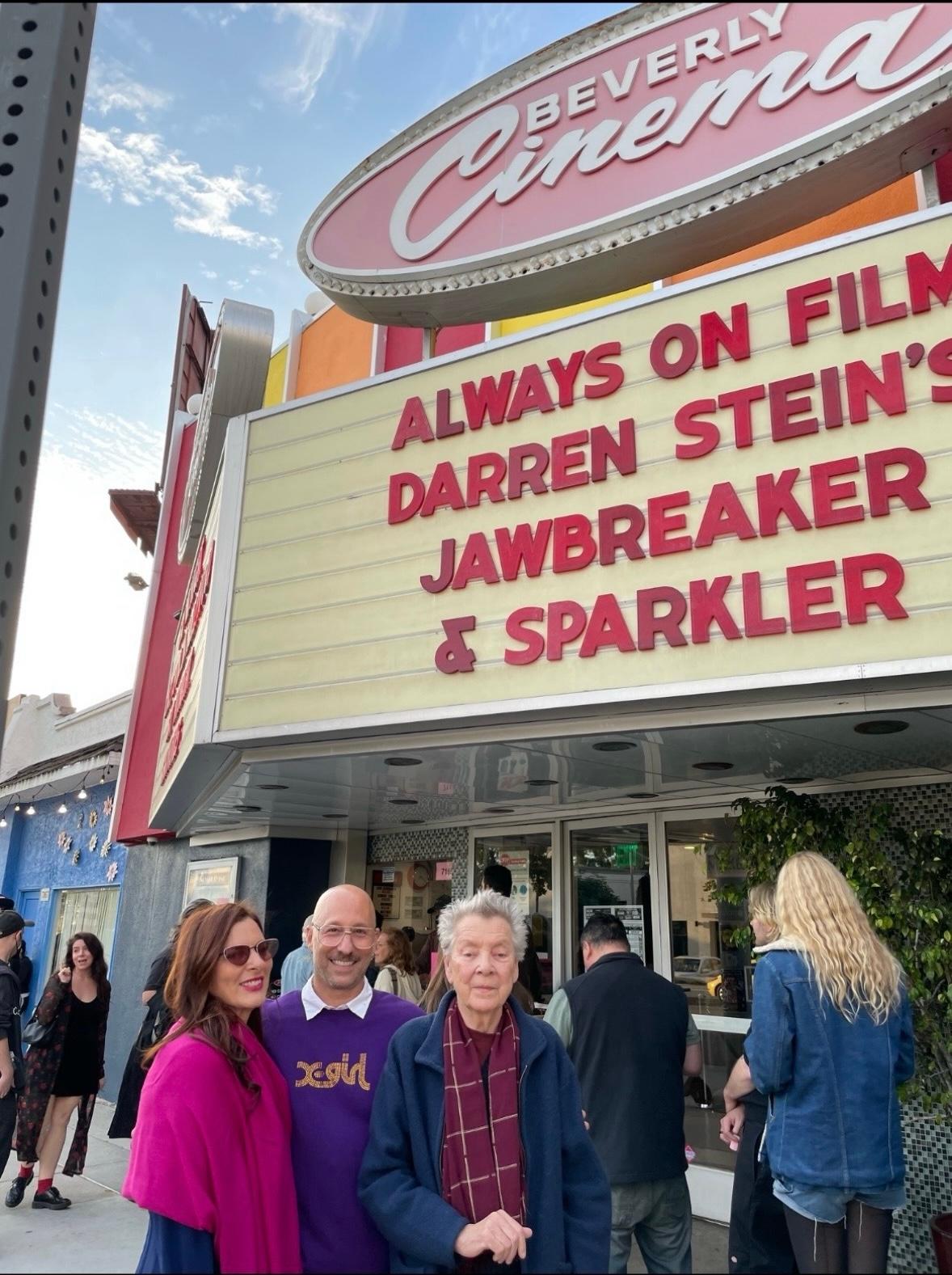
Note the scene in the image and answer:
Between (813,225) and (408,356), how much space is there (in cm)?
382

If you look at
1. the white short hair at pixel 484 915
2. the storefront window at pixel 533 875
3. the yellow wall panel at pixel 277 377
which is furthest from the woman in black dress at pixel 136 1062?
the yellow wall panel at pixel 277 377

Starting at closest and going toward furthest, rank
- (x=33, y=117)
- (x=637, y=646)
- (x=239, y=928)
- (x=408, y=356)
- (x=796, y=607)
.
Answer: (x=33, y=117) < (x=239, y=928) < (x=796, y=607) < (x=637, y=646) < (x=408, y=356)

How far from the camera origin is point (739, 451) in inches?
182

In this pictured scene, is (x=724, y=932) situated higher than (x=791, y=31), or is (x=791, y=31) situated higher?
(x=791, y=31)

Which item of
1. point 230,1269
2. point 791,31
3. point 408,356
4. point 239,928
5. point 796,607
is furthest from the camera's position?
point 408,356

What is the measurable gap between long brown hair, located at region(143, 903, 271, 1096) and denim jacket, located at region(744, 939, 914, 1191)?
1.70 meters

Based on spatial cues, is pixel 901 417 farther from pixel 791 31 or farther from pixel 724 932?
pixel 724 932

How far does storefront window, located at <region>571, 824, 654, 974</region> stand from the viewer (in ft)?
23.5

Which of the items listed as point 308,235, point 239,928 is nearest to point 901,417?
point 239,928

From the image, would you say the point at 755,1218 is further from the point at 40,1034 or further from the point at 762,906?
the point at 40,1034

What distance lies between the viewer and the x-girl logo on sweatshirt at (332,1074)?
100 inches

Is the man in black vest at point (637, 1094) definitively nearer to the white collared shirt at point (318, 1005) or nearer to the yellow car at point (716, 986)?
the white collared shirt at point (318, 1005)

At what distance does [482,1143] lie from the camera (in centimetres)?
232

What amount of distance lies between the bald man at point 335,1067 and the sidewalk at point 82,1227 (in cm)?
318
